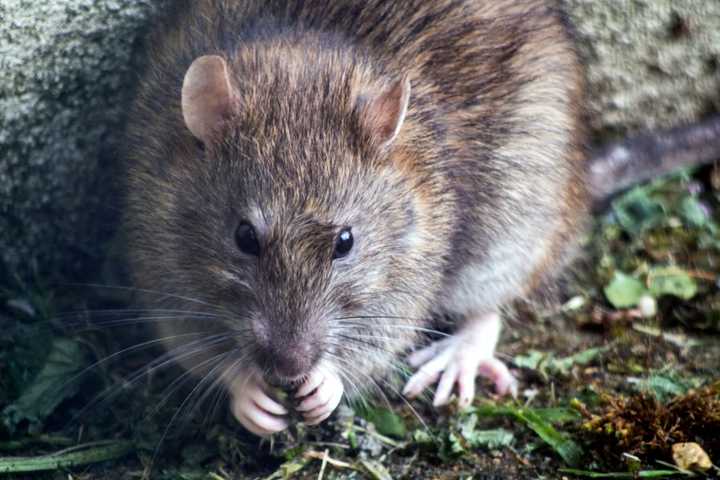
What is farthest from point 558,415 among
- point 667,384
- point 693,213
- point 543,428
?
point 693,213

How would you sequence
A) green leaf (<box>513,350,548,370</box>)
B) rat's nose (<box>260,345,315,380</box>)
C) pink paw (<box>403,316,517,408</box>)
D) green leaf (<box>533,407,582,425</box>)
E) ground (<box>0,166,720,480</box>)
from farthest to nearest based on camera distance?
1. green leaf (<box>513,350,548,370</box>)
2. pink paw (<box>403,316,517,408</box>)
3. green leaf (<box>533,407,582,425</box>)
4. ground (<box>0,166,720,480</box>)
5. rat's nose (<box>260,345,315,380</box>)

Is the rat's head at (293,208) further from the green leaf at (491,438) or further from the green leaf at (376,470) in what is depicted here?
the green leaf at (491,438)

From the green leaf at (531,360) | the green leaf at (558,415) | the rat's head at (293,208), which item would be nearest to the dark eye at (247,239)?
the rat's head at (293,208)

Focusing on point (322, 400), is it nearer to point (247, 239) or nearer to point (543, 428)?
point (247, 239)

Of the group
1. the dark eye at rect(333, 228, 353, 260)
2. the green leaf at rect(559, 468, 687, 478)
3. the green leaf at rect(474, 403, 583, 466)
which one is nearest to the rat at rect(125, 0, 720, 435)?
the dark eye at rect(333, 228, 353, 260)

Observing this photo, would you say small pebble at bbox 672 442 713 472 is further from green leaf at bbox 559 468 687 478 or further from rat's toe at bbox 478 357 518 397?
rat's toe at bbox 478 357 518 397

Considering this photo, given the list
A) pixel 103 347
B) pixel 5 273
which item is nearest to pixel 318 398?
pixel 103 347

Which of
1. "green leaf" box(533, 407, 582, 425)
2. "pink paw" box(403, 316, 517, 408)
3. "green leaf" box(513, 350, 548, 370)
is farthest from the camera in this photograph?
"green leaf" box(513, 350, 548, 370)

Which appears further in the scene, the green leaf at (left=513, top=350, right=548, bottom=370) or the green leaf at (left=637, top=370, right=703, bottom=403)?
the green leaf at (left=513, top=350, right=548, bottom=370)
